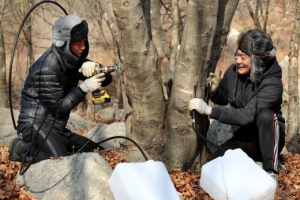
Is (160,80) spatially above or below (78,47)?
below

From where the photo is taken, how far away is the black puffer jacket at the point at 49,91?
179 inches

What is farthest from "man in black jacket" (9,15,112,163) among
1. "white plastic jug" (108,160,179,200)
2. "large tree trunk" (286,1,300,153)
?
"large tree trunk" (286,1,300,153)

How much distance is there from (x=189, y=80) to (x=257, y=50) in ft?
2.85

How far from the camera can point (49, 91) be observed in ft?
15.0

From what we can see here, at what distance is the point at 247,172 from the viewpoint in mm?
3441

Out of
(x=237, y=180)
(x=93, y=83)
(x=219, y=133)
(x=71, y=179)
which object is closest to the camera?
(x=237, y=180)

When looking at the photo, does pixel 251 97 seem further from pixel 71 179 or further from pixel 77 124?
pixel 77 124

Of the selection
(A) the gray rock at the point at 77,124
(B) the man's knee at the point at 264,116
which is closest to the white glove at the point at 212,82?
(B) the man's knee at the point at 264,116

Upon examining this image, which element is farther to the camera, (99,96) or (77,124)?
(77,124)

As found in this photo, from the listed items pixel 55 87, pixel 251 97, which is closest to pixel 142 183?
pixel 55 87

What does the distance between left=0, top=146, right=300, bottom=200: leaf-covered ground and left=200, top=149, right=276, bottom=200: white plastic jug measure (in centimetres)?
51

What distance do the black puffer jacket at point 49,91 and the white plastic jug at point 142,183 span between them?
4.67 feet

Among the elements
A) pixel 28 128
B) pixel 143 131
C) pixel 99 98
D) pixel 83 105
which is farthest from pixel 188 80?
pixel 83 105

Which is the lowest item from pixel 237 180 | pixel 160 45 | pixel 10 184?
pixel 10 184
